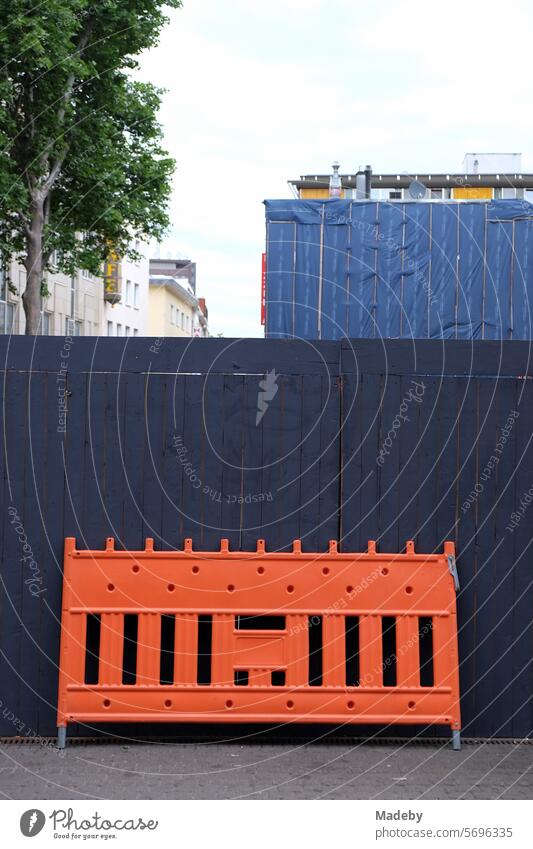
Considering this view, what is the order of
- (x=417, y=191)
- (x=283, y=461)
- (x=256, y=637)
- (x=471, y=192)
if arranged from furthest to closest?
(x=471, y=192), (x=417, y=191), (x=283, y=461), (x=256, y=637)

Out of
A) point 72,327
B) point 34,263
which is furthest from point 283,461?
point 72,327

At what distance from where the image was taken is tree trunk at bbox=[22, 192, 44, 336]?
3244 centimetres

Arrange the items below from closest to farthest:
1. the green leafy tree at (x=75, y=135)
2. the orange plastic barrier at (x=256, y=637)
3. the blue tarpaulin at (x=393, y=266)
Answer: the orange plastic barrier at (x=256, y=637) < the blue tarpaulin at (x=393, y=266) < the green leafy tree at (x=75, y=135)

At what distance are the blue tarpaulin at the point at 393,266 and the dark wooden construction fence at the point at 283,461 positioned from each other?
5.31m

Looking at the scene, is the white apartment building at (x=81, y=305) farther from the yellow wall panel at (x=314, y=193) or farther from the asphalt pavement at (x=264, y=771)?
the asphalt pavement at (x=264, y=771)

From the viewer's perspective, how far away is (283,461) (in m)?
8.01

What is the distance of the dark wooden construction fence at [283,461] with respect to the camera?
7.93 metres

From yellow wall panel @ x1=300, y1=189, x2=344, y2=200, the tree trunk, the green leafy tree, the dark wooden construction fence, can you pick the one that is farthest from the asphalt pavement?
yellow wall panel @ x1=300, y1=189, x2=344, y2=200

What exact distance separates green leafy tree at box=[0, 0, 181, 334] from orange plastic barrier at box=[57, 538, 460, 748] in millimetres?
24231

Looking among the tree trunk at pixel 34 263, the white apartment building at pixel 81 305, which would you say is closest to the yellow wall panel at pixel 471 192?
the white apartment building at pixel 81 305

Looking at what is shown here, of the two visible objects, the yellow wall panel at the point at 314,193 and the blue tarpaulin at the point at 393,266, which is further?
the yellow wall panel at the point at 314,193

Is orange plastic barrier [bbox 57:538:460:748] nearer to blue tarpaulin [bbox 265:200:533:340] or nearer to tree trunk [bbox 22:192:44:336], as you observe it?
blue tarpaulin [bbox 265:200:533:340]

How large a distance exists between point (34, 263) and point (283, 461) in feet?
89.6

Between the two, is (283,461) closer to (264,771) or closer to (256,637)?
(256,637)
